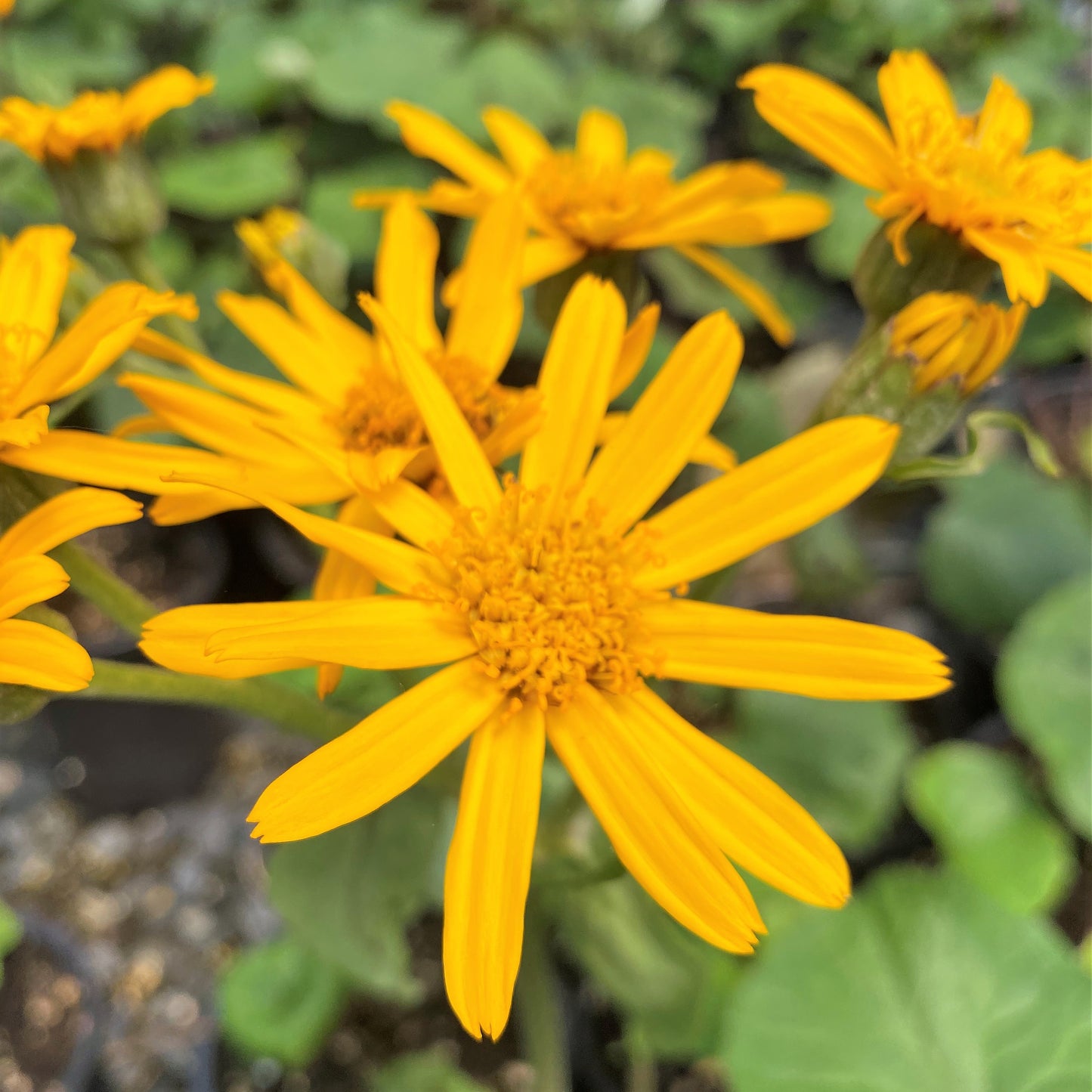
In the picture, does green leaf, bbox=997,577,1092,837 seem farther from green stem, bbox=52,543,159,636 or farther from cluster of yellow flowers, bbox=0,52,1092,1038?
green stem, bbox=52,543,159,636

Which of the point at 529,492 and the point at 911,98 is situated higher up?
the point at 911,98

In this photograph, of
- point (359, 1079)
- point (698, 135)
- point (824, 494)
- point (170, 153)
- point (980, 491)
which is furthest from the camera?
point (698, 135)

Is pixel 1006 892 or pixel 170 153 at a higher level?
pixel 170 153

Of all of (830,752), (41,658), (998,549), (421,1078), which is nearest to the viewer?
(41,658)

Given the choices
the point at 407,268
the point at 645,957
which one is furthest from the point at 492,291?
the point at 645,957

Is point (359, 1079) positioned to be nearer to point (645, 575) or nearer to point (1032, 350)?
point (645, 575)

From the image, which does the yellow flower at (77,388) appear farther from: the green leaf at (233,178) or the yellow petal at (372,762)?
the green leaf at (233,178)

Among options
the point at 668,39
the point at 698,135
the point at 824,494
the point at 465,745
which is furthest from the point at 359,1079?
the point at 668,39

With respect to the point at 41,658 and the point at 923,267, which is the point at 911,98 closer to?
the point at 923,267
